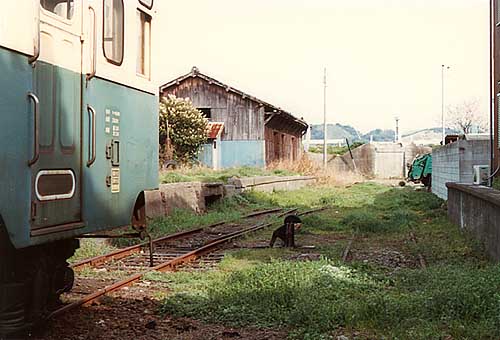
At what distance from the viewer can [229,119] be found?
129 feet

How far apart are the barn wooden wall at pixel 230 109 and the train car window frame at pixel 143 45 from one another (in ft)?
103

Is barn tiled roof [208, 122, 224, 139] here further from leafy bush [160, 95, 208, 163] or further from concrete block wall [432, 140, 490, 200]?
concrete block wall [432, 140, 490, 200]

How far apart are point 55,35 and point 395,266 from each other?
23.3ft

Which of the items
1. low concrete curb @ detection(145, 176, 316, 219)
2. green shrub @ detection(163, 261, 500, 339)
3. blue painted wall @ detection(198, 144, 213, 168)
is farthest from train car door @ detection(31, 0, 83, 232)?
blue painted wall @ detection(198, 144, 213, 168)

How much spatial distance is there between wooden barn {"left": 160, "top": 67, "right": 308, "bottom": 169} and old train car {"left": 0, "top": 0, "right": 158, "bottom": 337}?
31.1 meters

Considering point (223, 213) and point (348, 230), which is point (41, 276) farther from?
point (223, 213)

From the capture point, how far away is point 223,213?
21.2 meters

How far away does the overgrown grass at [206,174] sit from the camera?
935 inches

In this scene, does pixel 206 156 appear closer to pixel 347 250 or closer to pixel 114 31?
pixel 347 250

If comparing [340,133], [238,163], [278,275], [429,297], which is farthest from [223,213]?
[340,133]

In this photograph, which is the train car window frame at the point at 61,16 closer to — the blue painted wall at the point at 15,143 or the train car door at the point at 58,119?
the train car door at the point at 58,119

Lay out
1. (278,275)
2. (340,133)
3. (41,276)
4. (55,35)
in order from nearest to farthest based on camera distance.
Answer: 1. (55,35)
2. (41,276)
3. (278,275)
4. (340,133)

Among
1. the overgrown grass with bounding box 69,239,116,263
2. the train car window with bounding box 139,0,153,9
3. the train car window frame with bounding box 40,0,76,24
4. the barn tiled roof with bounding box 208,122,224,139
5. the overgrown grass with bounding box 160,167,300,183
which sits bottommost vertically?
the overgrown grass with bounding box 69,239,116,263

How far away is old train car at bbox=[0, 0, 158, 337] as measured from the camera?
4.91 meters
